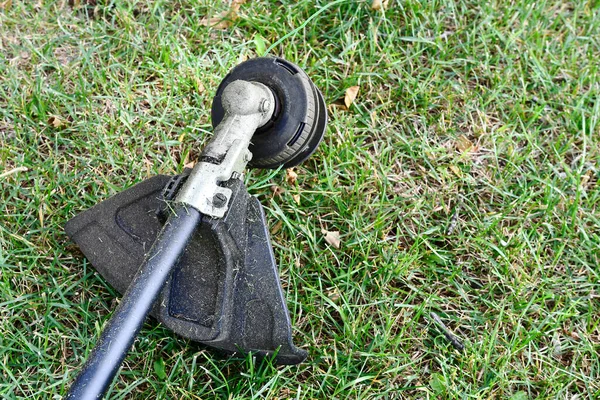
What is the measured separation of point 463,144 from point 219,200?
1344 mm

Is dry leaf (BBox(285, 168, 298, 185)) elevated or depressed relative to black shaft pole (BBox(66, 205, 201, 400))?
depressed

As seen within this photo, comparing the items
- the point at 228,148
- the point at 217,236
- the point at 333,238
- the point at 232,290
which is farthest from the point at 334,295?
the point at 228,148

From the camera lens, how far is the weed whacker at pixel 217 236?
218 centimetres

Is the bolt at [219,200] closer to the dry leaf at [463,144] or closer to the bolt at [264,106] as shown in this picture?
the bolt at [264,106]

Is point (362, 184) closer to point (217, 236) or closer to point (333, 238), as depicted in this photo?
point (333, 238)

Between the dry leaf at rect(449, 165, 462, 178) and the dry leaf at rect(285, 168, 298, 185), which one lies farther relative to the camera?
the dry leaf at rect(449, 165, 462, 178)

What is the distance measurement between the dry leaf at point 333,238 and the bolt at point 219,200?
63 centimetres

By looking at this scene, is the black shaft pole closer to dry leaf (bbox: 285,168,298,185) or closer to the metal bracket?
the metal bracket

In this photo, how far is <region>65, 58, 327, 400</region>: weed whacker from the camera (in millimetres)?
2180

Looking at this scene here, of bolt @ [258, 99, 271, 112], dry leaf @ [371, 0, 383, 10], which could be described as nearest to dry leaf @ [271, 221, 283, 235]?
bolt @ [258, 99, 271, 112]

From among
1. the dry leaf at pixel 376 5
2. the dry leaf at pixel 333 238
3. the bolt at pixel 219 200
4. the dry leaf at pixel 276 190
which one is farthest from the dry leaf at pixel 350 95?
the bolt at pixel 219 200

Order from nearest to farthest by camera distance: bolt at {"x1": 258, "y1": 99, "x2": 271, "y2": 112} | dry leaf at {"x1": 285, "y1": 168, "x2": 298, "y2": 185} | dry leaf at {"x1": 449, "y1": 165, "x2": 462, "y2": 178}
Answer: bolt at {"x1": 258, "y1": 99, "x2": 271, "y2": 112} → dry leaf at {"x1": 285, "y1": 168, "x2": 298, "y2": 185} → dry leaf at {"x1": 449, "y1": 165, "x2": 462, "y2": 178}

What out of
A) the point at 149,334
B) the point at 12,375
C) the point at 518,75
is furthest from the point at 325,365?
the point at 518,75

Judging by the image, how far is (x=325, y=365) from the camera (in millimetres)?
2525
